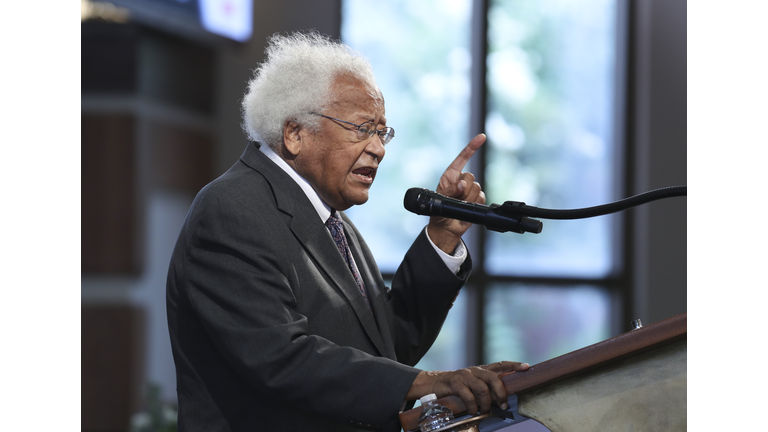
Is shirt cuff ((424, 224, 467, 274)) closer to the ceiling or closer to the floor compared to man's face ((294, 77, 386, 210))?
closer to the floor

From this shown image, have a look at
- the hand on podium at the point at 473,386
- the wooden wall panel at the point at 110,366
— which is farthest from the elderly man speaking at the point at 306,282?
the wooden wall panel at the point at 110,366

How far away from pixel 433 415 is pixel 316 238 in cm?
55

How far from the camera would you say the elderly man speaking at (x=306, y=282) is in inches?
42.9

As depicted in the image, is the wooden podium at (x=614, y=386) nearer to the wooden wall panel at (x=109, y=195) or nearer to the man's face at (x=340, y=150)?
the man's face at (x=340, y=150)

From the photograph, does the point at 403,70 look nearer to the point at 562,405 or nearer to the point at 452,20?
the point at 452,20

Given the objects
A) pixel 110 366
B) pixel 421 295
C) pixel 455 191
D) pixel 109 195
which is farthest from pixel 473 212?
pixel 110 366

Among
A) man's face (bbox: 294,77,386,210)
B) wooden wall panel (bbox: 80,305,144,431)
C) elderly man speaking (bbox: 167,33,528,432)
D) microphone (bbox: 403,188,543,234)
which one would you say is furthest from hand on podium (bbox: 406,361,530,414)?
wooden wall panel (bbox: 80,305,144,431)

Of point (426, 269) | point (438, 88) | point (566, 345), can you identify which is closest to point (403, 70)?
point (438, 88)

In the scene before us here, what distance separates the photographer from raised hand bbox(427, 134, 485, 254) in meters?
1.55

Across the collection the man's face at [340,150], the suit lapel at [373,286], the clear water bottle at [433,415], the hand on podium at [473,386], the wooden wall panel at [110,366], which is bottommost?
the wooden wall panel at [110,366]

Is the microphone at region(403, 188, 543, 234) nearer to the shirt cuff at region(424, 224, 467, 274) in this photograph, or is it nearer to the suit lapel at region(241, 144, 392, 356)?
the suit lapel at region(241, 144, 392, 356)

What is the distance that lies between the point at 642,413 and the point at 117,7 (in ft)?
10.6

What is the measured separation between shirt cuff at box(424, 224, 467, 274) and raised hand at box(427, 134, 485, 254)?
0.02 meters

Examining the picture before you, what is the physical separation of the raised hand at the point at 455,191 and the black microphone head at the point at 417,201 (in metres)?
0.25
